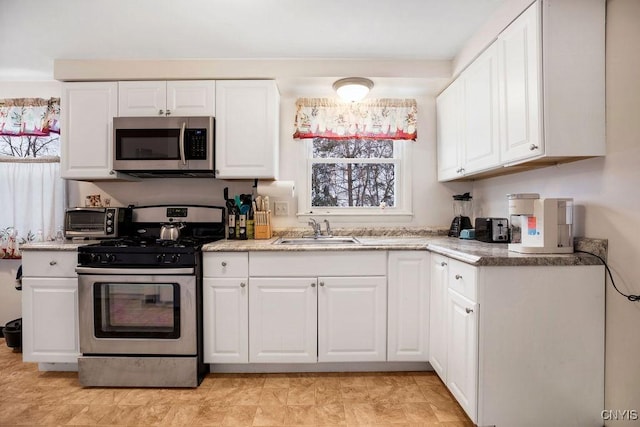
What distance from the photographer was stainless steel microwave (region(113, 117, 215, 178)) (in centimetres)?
237

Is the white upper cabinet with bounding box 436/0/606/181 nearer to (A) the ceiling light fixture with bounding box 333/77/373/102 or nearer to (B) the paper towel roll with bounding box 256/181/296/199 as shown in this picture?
(A) the ceiling light fixture with bounding box 333/77/373/102

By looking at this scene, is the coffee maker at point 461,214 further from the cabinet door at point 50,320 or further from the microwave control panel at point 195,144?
the cabinet door at point 50,320

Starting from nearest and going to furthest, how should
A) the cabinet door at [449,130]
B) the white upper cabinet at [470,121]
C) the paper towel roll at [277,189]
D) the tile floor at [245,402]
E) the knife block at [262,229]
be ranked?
the tile floor at [245,402] → the white upper cabinet at [470,121] → the cabinet door at [449,130] → the knife block at [262,229] → the paper towel roll at [277,189]

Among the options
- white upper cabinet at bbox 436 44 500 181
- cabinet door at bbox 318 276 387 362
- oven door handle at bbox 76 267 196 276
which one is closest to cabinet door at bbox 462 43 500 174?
white upper cabinet at bbox 436 44 500 181

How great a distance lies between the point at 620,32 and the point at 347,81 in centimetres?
152

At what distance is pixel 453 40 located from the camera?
2.20 m

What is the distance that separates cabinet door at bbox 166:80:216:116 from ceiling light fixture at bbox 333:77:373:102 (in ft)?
3.15

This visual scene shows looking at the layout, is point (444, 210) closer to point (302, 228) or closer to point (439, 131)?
point (439, 131)

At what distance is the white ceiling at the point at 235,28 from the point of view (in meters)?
1.85

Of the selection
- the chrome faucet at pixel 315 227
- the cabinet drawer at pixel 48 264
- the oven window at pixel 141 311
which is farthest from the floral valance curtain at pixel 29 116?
the chrome faucet at pixel 315 227

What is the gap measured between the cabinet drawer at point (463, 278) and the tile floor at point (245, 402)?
721mm

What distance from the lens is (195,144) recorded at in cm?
237

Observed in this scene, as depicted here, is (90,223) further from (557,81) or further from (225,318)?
(557,81)

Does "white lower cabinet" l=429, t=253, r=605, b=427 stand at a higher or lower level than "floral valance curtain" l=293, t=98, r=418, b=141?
lower
